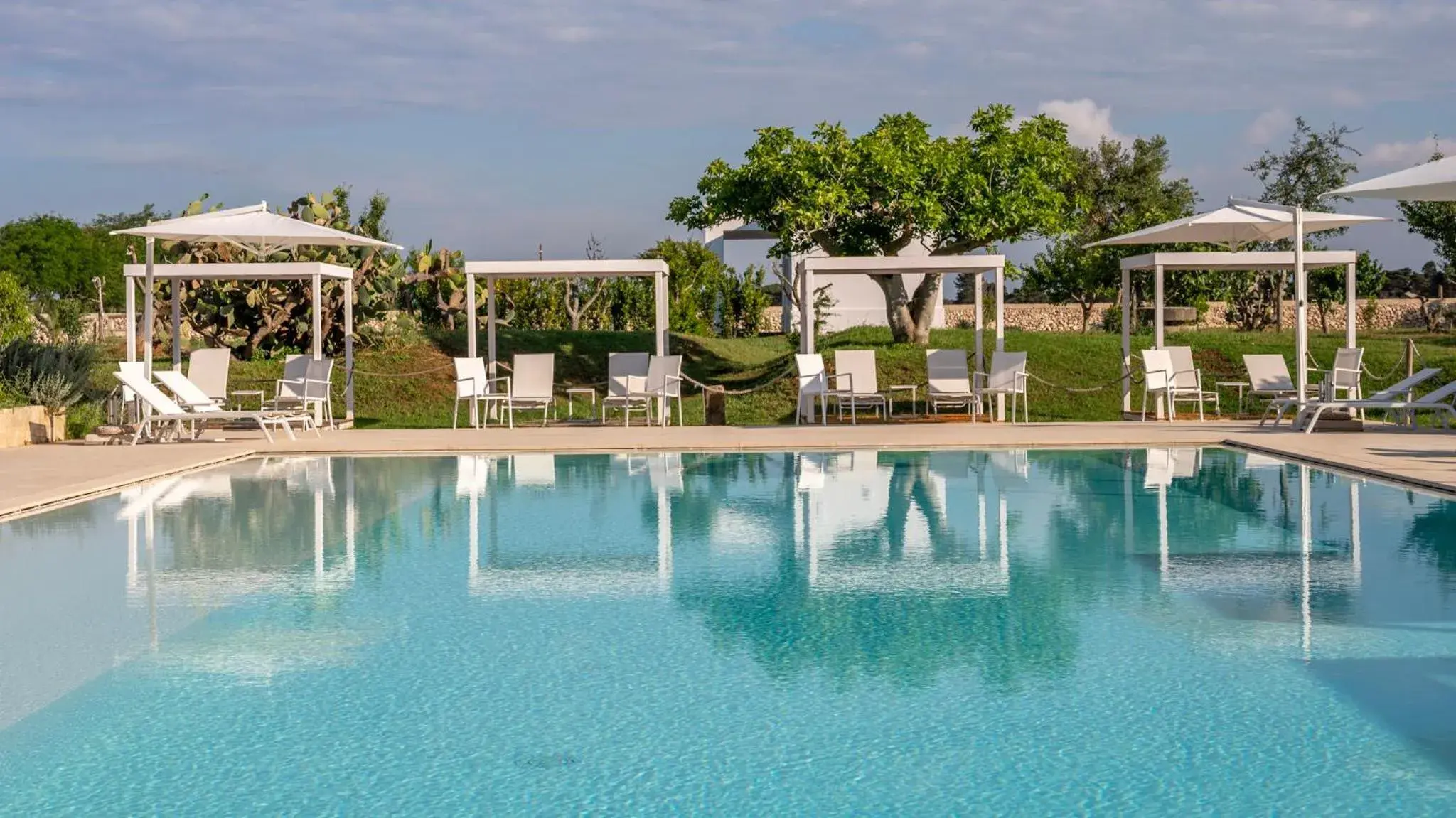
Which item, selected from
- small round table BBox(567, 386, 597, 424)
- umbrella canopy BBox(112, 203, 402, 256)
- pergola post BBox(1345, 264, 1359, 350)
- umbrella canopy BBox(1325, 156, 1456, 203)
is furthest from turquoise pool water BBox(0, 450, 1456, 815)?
pergola post BBox(1345, 264, 1359, 350)

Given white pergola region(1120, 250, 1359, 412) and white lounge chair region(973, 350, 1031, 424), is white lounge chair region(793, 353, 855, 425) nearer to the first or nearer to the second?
white lounge chair region(973, 350, 1031, 424)

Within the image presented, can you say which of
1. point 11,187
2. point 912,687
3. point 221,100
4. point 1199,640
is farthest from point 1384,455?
point 11,187

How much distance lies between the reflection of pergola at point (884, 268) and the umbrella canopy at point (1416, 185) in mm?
6037

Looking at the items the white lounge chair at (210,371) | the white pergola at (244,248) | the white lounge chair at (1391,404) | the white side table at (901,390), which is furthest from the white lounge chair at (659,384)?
the white lounge chair at (1391,404)

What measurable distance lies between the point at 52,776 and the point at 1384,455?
35.3 ft

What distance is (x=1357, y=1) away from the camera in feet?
54.9

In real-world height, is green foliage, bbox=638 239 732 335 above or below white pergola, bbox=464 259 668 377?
above

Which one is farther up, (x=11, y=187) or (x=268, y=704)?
(x=11, y=187)

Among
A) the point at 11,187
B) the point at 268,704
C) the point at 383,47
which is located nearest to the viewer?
the point at 268,704

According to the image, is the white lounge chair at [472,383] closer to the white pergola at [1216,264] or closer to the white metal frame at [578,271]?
the white metal frame at [578,271]

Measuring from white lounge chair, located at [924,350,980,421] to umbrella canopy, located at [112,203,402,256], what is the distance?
22.8 feet

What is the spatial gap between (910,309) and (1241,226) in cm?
603

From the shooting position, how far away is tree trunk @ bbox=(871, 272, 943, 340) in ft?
70.4

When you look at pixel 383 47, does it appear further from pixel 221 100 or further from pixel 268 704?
pixel 268 704
